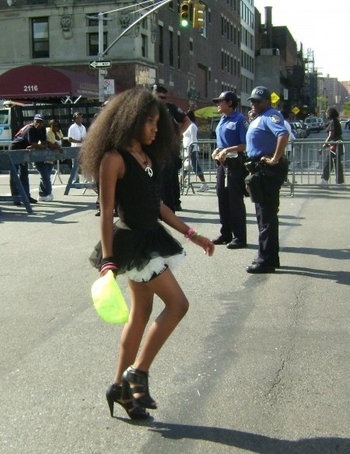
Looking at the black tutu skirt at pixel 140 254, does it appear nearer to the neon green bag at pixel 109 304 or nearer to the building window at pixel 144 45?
the neon green bag at pixel 109 304

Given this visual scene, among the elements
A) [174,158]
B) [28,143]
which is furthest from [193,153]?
[174,158]

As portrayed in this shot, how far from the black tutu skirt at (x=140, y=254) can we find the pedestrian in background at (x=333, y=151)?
45.8 feet

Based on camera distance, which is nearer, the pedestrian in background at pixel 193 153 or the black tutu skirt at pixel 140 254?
the black tutu skirt at pixel 140 254

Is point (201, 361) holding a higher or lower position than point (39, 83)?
lower

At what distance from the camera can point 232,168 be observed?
921cm

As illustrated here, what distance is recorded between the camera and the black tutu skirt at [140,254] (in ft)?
12.9

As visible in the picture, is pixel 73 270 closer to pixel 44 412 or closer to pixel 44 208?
pixel 44 412

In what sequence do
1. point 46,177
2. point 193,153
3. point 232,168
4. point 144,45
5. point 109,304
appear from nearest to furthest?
point 109,304
point 232,168
point 46,177
point 193,153
point 144,45

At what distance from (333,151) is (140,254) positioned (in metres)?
14.6

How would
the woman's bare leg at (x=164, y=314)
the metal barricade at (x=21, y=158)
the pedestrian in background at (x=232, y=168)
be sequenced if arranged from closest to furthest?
the woman's bare leg at (x=164, y=314)
the pedestrian in background at (x=232, y=168)
the metal barricade at (x=21, y=158)

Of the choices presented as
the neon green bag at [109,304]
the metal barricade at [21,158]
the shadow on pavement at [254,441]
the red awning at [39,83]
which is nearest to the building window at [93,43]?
the red awning at [39,83]

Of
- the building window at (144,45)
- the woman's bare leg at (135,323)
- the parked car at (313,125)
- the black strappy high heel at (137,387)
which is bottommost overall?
the black strappy high heel at (137,387)

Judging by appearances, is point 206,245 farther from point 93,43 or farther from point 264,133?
point 93,43

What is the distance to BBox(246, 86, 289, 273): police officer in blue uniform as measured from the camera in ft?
25.7
